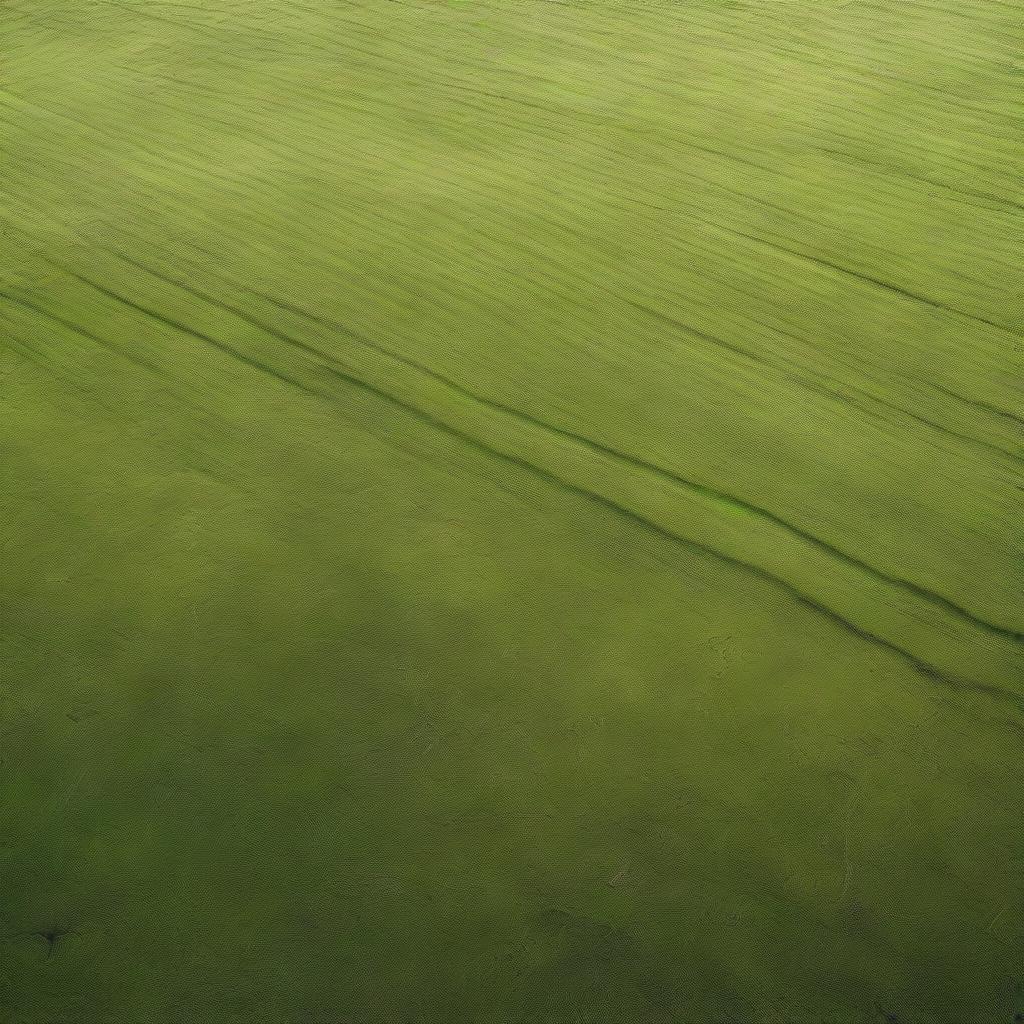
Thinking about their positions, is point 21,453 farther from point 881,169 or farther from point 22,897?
point 881,169

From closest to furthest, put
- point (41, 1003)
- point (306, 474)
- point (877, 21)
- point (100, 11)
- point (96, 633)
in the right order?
point (41, 1003) < point (96, 633) < point (306, 474) < point (877, 21) < point (100, 11)

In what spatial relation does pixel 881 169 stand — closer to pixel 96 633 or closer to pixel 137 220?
pixel 137 220

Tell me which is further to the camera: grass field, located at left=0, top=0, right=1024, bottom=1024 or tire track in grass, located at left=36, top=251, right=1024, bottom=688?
tire track in grass, located at left=36, top=251, right=1024, bottom=688

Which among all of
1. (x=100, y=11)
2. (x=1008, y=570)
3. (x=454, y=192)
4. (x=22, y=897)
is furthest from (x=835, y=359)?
(x=100, y=11)

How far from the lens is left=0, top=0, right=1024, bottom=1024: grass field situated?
0.62 m

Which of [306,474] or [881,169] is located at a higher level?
Result: [881,169]

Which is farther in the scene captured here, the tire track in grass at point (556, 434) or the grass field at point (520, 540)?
the tire track in grass at point (556, 434)

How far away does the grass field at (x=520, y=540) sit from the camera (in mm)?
616

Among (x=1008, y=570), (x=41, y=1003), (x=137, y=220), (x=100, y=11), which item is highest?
(x=100, y=11)

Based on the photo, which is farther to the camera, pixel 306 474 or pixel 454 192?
pixel 454 192

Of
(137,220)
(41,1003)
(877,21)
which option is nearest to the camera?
(41,1003)

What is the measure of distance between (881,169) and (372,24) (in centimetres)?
67

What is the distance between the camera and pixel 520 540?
0.81 metres

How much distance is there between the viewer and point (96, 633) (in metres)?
0.76
